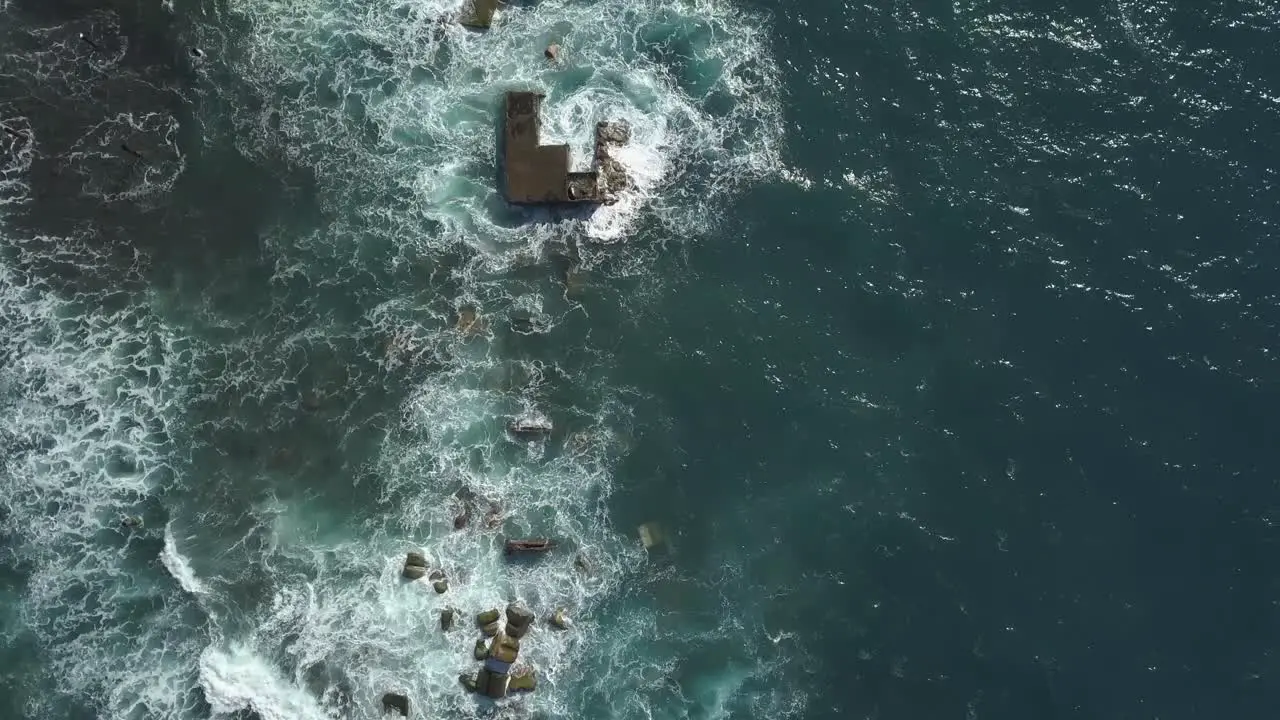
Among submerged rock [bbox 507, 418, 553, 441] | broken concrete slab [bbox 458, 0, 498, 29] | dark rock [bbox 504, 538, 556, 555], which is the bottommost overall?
dark rock [bbox 504, 538, 556, 555]

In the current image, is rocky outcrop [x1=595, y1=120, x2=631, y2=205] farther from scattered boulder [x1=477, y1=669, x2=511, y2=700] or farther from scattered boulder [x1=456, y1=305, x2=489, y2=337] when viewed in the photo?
scattered boulder [x1=477, y1=669, x2=511, y2=700]

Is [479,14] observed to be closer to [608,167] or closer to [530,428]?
[608,167]

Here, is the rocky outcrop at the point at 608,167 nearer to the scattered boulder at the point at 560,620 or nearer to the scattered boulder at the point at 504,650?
the scattered boulder at the point at 560,620

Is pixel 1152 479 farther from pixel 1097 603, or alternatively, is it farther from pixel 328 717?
pixel 328 717

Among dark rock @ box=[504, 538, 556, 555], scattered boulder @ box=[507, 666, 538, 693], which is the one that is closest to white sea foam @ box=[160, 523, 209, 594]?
dark rock @ box=[504, 538, 556, 555]

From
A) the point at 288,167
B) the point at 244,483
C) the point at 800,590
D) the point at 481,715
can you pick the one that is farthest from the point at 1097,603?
the point at 288,167

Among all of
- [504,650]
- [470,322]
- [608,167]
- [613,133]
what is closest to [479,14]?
[613,133]

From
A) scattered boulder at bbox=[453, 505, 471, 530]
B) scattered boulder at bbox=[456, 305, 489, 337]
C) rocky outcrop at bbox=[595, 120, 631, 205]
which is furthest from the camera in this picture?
rocky outcrop at bbox=[595, 120, 631, 205]
